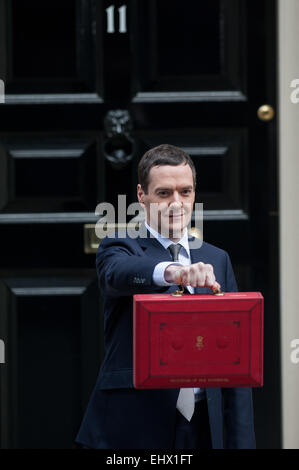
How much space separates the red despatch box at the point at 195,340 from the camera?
150 cm

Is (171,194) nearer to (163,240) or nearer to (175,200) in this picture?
(175,200)

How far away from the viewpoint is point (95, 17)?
2559 mm

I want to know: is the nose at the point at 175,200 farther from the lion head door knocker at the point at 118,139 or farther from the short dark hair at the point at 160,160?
the lion head door knocker at the point at 118,139

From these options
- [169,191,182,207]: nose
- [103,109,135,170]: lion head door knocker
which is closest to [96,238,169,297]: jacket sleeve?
[169,191,182,207]: nose

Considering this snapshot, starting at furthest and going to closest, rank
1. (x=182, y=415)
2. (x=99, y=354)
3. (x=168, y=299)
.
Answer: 1. (x=99, y=354)
2. (x=182, y=415)
3. (x=168, y=299)

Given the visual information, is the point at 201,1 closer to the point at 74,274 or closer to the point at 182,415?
the point at 74,274

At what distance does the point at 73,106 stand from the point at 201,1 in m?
0.56

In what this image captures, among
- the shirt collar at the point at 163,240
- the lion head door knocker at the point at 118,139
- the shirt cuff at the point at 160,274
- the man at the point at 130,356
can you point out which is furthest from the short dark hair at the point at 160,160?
the lion head door knocker at the point at 118,139

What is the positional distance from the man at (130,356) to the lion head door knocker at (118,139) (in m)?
0.83

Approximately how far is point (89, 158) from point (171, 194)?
98cm

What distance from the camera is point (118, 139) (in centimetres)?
256

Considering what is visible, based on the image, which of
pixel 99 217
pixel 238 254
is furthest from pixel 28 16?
pixel 238 254

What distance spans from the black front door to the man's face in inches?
35.5

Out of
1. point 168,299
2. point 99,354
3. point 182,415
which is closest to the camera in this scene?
point 168,299
